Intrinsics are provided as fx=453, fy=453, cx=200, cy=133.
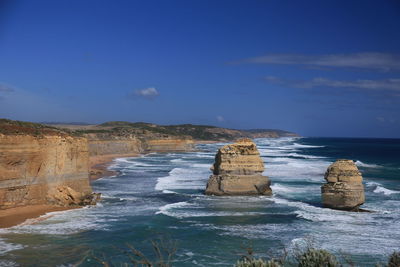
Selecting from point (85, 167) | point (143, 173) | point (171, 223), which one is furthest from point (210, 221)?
point (143, 173)

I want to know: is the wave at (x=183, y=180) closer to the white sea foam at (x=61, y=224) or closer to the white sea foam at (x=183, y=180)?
the white sea foam at (x=183, y=180)

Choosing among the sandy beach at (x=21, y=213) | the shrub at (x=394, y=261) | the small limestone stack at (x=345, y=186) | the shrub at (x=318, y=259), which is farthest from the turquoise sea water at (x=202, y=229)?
the shrub at (x=394, y=261)

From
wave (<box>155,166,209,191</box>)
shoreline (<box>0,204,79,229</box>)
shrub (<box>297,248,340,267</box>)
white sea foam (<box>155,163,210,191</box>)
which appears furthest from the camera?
white sea foam (<box>155,163,210,191</box>)

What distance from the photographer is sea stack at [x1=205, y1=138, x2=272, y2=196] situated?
29938 mm

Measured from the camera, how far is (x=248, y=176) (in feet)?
99.0

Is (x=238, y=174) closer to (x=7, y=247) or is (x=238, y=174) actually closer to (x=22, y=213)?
(x=22, y=213)

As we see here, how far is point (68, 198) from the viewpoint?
27.0 m

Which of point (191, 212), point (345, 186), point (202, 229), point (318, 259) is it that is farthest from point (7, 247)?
point (345, 186)

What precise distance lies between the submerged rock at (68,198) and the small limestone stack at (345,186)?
1396 centimetres

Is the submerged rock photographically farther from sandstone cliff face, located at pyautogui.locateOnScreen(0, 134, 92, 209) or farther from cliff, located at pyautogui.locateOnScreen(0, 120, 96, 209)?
sandstone cliff face, located at pyautogui.locateOnScreen(0, 134, 92, 209)

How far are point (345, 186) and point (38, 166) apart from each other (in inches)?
674

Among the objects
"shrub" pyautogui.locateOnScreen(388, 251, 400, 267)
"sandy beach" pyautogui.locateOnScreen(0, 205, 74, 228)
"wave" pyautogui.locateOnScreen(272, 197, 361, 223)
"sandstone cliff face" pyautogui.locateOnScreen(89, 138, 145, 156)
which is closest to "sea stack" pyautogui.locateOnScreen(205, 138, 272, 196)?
"wave" pyautogui.locateOnScreen(272, 197, 361, 223)

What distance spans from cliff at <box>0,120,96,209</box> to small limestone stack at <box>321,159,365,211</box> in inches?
572

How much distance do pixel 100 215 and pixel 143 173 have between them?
79.6 feet
